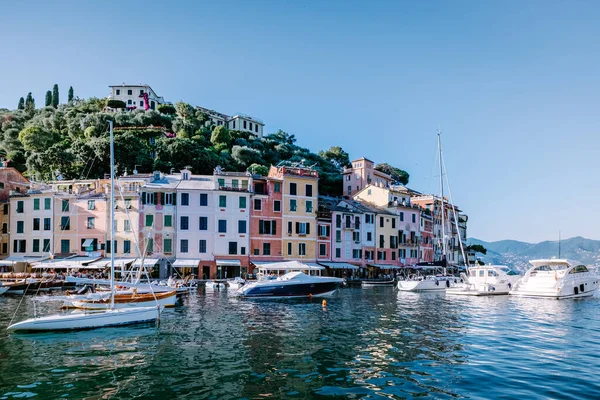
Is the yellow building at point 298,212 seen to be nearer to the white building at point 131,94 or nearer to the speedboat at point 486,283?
the speedboat at point 486,283

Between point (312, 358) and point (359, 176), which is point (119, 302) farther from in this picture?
point (359, 176)

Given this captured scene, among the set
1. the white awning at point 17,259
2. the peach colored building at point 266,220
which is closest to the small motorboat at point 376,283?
the peach colored building at point 266,220

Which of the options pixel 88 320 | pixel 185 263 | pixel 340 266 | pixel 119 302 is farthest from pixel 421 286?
pixel 88 320

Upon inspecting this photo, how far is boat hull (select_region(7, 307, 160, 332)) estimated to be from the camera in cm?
2159

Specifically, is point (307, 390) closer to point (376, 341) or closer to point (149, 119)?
point (376, 341)

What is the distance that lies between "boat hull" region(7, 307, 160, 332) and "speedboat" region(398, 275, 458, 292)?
1281 inches

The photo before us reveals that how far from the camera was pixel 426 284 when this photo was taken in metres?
50.8

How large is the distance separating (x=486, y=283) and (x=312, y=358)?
35632 millimetres

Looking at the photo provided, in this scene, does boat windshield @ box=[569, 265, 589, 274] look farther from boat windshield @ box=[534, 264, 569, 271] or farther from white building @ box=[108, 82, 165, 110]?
white building @ box=[108, 82, 165, 110]

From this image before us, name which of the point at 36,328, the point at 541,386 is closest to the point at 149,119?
the point at 36,328

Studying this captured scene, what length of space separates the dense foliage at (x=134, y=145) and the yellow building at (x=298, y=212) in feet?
21.2

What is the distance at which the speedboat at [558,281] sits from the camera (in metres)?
41.1

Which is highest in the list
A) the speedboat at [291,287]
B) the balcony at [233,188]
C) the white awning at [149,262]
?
the balcony at [233,188]

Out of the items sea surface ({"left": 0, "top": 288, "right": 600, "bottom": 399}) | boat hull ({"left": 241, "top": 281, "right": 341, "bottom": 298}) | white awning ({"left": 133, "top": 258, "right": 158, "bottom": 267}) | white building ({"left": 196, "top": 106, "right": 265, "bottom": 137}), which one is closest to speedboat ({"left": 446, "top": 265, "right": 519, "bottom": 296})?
boat hull ({"left": 241, "top": 281, "right": 341, "bottom": 298})
